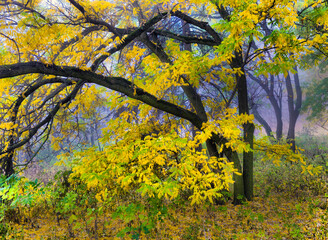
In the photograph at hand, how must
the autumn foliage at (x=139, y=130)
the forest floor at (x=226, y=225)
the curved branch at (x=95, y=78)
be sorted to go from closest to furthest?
the curved branch at (x=95, y=78), the autumn foliage at (x=139, y=130), the forest floor at (x=226, y=225)

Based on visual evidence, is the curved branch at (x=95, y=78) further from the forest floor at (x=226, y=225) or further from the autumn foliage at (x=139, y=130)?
the forest floor at (x=226, y=225)

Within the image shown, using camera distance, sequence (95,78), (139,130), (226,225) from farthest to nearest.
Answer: (139,130) → (226,225) → (95,78)

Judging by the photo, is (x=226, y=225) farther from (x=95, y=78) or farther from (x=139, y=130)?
(x=95, y=78)

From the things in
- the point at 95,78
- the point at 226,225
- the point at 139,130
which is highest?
the point at 95,78

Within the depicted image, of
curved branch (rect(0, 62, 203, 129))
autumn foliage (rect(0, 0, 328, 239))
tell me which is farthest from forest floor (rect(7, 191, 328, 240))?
curved branch (rect(0, 62, 203, 129))

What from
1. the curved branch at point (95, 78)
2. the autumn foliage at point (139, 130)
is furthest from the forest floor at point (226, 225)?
the curved branch at point (95, 78)

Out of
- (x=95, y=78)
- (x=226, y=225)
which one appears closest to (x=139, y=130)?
(x=95, y=78)

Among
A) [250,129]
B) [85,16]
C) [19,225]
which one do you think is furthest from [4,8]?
[250,129]

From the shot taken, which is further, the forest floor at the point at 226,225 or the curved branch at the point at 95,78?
the forest floor at the point at 226,225

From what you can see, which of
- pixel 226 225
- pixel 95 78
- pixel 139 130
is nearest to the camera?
pixel 95 78

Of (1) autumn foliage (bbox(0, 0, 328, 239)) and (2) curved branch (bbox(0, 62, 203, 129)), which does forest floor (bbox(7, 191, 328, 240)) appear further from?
(2) curved branch (bbox(0, 62, 203, 129))

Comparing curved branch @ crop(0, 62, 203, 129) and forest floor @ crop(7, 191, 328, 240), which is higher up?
curved branch @ crop(0, 62, 203, 129)

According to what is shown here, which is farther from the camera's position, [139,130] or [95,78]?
[139,130]

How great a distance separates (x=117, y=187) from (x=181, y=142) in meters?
1.92
